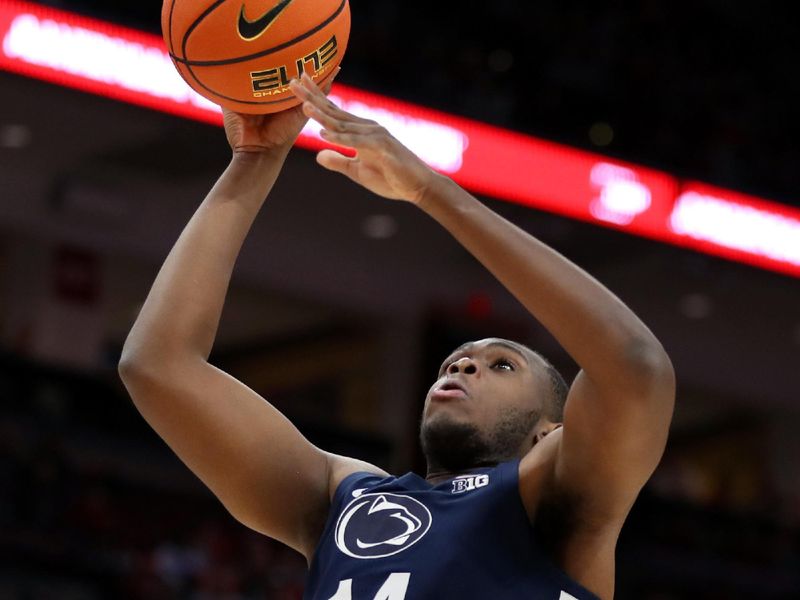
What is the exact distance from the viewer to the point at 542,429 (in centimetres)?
300

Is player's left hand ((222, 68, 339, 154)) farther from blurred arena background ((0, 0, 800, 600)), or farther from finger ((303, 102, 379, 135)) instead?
blurred arena background ((0, 0, 800, 600))

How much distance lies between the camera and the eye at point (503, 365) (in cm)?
301

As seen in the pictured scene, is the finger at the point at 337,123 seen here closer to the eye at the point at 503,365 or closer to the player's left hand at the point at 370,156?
the player's left hand at the point at 370,156

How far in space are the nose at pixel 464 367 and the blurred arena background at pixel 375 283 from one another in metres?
5.71

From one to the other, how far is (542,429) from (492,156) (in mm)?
6609

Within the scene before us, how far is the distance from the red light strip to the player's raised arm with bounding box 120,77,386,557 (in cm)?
522

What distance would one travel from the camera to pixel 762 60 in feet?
48.2

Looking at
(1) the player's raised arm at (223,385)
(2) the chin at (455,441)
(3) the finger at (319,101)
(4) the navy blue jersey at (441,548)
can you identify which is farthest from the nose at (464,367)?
(3) the finger at (319,101)

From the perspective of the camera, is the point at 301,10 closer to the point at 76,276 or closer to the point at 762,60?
the point at 76,276

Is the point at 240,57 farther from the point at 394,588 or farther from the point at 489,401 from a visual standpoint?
the point at 394,588

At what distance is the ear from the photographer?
2.98 m

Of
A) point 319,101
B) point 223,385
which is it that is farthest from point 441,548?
point 319,101

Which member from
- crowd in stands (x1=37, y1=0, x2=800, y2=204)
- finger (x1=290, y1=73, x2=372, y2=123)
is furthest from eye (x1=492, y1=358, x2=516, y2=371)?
crowd in stands (x1=37, y1=0, x2=800, y2=204)

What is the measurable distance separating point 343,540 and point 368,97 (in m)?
6.36
